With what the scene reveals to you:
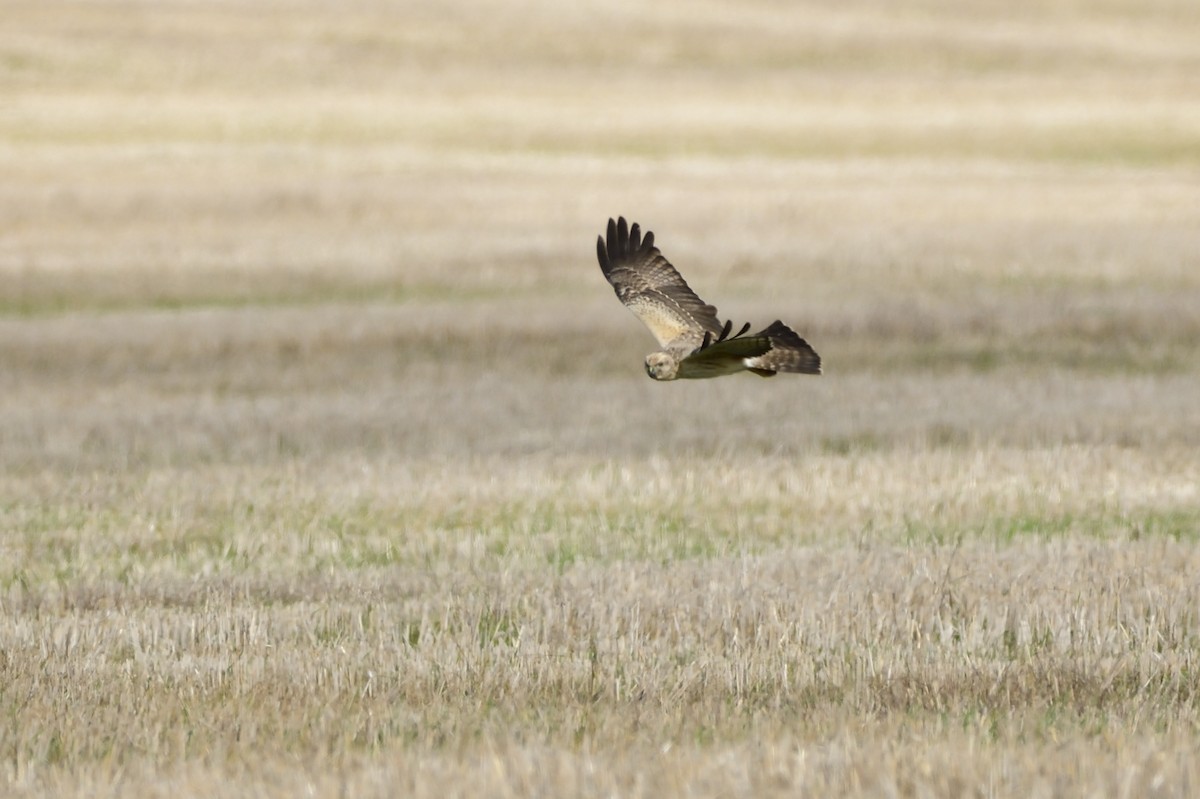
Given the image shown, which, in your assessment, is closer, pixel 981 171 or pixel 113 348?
pixel 113 348

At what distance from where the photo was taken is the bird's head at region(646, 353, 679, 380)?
30.0 ft

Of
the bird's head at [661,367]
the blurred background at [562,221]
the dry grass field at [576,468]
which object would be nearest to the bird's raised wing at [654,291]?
the bird's head at [661,367]

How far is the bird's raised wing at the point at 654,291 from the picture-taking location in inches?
396

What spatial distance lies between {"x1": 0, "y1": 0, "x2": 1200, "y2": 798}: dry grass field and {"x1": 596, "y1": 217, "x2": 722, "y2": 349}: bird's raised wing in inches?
46.9

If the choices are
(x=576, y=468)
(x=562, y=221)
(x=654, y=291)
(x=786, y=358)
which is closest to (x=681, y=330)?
(x=654, y=291)

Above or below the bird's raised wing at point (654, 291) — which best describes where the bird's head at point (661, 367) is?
below

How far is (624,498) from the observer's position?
1230 centimetres

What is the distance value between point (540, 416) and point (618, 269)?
512 centimetres

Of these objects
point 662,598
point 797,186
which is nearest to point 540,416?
point 662,598

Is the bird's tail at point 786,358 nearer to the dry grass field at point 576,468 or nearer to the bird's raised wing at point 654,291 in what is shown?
the bird's raised wing at point 654,291

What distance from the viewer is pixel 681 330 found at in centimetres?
1005

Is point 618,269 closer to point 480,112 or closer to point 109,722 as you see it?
point 109,722

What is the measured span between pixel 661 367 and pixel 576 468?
4446 mm

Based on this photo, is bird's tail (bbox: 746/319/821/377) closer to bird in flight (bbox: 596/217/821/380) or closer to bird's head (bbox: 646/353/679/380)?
bird in flight (bbox: 596/217/821/380)
